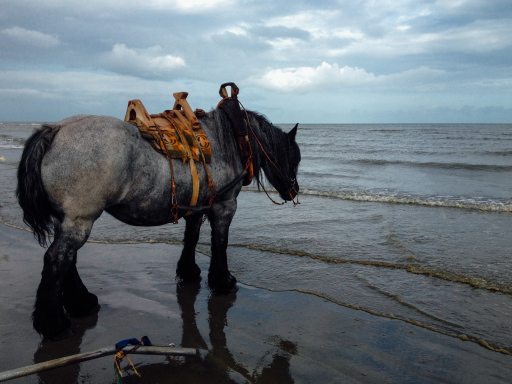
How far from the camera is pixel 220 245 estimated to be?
4332mm

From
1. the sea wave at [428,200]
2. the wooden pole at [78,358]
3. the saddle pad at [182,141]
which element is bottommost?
the wooden pole at [78,358]

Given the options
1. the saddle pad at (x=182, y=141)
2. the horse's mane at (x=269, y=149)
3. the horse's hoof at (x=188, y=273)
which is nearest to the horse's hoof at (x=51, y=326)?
the horse's hoof at (x=188, y=273)

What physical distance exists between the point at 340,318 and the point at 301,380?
1177 millimetres

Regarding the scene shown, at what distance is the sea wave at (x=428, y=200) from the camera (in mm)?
9477

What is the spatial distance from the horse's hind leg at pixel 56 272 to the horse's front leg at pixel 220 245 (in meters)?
1.41

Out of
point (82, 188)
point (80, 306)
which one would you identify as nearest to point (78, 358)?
point (82, 188)

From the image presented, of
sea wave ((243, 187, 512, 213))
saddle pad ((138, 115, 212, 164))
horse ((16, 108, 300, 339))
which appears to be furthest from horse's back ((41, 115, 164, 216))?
sea wave ((243, 187, 512, 213))

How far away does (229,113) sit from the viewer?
427cm

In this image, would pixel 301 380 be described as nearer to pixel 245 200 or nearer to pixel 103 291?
pixel 103 291

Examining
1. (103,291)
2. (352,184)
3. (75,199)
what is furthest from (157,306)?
(352,184)

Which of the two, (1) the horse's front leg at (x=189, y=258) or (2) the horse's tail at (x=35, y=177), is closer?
(2) the horse's tail at (x=35, y=177)

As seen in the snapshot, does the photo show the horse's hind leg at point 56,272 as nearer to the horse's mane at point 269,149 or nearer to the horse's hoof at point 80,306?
the horse's hoof at point 80,306

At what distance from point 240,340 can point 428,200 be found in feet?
28.2

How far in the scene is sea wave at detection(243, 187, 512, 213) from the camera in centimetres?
948
